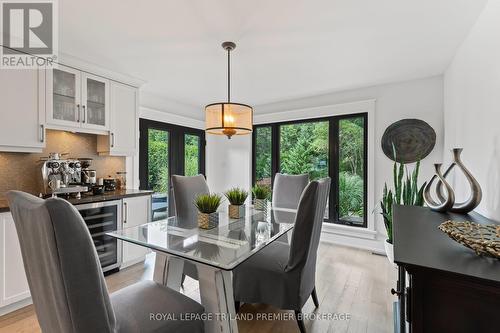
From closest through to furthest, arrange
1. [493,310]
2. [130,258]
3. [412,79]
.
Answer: [493,310]
[130,258]
[412,79]

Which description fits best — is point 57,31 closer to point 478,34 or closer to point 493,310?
point 493,310

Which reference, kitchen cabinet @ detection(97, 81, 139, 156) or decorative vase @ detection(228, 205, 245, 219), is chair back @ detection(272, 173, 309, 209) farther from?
kitchen cabinet @ detection(97, 81, 139, 156)

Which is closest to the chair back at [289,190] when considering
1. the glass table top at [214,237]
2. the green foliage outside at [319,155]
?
the glass table top at [214,237]

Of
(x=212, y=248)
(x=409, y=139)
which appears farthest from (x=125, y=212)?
(x=409, y=139)

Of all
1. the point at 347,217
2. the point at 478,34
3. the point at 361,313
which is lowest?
the point at 361,313

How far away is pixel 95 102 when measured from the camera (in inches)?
110

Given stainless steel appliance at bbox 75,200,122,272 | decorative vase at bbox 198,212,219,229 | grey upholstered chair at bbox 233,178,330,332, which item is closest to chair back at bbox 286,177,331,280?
grey upholstered chair at bbox 233,178,330,332

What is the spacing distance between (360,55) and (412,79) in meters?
1.17

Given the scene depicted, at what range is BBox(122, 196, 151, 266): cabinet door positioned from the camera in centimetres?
278

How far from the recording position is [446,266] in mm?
688

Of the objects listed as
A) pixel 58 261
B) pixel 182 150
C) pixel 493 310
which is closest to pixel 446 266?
pixel 493 310

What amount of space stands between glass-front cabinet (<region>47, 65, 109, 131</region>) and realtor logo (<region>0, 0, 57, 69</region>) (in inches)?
7.5

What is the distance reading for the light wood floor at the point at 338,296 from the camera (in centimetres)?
182

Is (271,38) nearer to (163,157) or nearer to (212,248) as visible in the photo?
(212,248)
